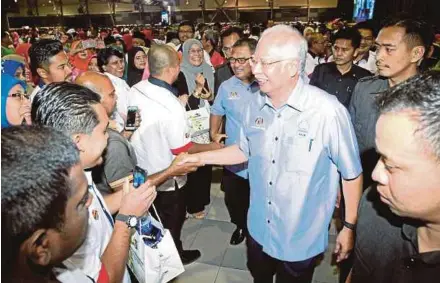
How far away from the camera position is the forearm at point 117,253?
4.24 ft

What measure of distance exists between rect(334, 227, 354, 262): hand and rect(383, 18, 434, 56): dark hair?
138cm

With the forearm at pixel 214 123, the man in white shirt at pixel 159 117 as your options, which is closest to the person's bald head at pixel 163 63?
the man in white shirt at pixel 159 117

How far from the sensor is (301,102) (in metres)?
1.72

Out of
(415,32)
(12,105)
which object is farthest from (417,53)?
(12,105)

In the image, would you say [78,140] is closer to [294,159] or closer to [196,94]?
[294,159]

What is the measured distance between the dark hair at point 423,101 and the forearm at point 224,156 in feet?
4.04

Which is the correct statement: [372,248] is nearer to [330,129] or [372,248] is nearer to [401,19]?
[330,129]

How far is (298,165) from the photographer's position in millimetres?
1747

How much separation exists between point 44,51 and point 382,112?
2847 millimetres

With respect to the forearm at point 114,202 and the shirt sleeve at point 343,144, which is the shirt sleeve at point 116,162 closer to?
the forearm at point 114,202

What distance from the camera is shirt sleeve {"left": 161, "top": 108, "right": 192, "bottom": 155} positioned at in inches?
90.7

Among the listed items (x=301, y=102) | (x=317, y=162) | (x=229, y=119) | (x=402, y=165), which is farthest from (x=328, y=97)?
(x=229, y=119)

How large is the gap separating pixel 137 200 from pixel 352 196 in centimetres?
117

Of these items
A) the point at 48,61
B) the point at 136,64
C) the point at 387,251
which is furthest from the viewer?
the point at 136,64
